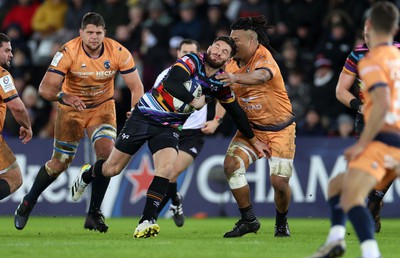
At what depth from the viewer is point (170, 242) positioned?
10.4 m

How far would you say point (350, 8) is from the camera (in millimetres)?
19094

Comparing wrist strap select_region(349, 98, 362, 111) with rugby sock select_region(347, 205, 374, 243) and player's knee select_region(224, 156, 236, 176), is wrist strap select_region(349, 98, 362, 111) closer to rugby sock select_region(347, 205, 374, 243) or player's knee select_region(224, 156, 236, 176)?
player's knee select_region(224, 156, 236, 176)

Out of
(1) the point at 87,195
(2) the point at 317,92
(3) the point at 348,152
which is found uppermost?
(3) the point at 348,152

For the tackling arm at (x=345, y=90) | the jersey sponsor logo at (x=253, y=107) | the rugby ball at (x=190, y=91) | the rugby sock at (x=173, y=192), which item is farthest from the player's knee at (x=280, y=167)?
the rugby sock at (x=173, y=192)

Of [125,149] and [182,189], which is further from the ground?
[125,149]

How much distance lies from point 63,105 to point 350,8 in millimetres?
8496

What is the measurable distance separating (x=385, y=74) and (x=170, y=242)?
3.69 m

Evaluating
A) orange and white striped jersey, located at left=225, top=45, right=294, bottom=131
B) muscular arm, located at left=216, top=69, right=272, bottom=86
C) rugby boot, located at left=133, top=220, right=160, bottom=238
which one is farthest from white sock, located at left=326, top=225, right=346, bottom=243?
orange and white striped jersey, located at left=225, top=45, right=294, bottom=131

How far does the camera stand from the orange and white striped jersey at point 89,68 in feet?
39.2

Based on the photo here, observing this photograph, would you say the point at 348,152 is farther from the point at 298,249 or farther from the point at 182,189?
the point at 182,189

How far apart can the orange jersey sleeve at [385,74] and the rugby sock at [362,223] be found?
0.73 meters

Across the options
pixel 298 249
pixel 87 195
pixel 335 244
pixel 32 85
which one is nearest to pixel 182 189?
pixel 87 195

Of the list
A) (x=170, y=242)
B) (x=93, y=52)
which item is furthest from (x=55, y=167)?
(x=170, y=242)

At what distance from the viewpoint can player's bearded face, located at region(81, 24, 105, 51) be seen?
11.9m
